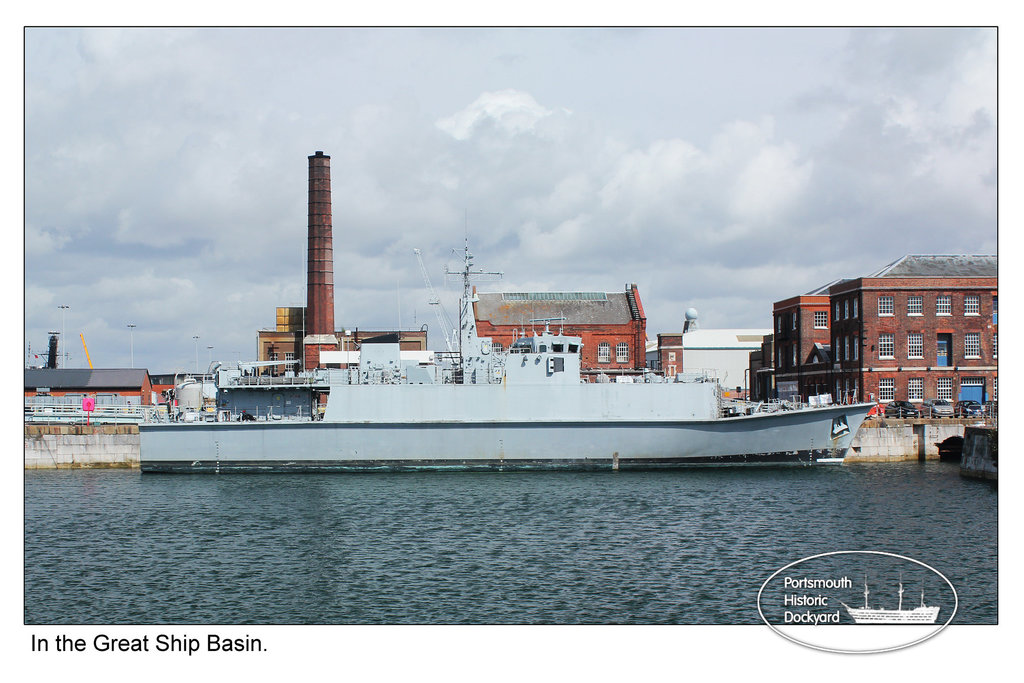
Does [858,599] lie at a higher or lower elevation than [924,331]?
lower

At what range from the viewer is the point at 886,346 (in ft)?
154

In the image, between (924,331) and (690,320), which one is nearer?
(924,331)

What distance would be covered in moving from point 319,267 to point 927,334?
112 ft

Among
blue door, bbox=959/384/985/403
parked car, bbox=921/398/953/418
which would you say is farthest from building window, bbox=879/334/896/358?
blue door, bbox=959/384/985/403

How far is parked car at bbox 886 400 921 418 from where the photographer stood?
1639 inches

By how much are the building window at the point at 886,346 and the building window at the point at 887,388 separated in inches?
46.7

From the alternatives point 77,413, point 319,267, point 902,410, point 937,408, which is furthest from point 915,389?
point 77,413

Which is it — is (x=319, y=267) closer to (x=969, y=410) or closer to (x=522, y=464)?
(x=522, y=464)

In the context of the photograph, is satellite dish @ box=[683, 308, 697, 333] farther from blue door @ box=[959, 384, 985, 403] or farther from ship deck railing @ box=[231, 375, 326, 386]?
ship deck railing @ box=[231, 375, 326, 386]

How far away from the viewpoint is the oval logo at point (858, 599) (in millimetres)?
13625

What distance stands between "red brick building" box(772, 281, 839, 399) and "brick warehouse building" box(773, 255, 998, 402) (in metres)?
5.08

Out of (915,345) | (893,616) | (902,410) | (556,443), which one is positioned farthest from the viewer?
(915,345)
